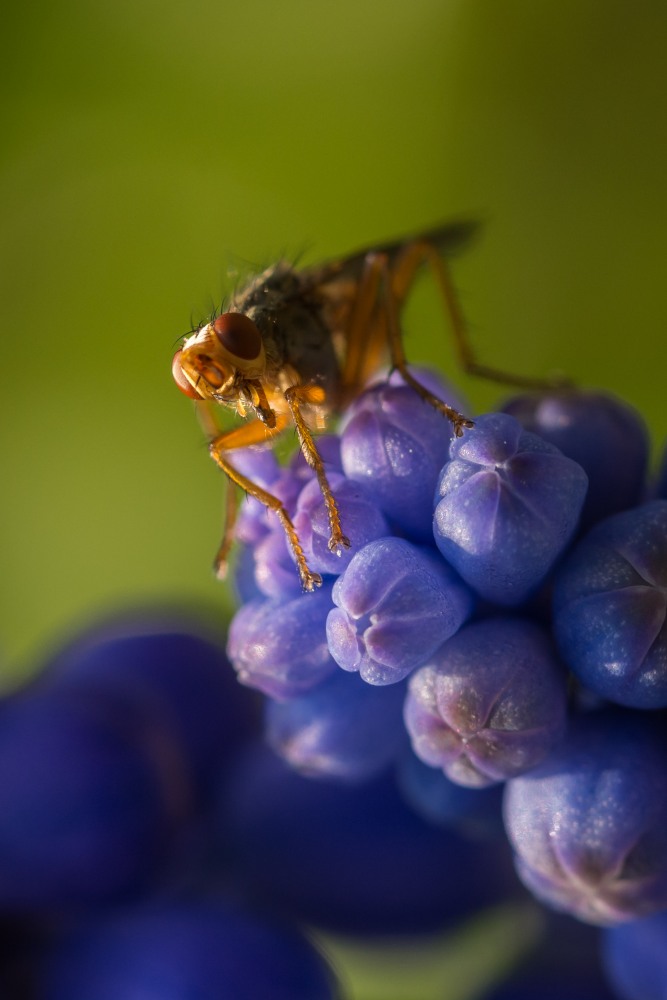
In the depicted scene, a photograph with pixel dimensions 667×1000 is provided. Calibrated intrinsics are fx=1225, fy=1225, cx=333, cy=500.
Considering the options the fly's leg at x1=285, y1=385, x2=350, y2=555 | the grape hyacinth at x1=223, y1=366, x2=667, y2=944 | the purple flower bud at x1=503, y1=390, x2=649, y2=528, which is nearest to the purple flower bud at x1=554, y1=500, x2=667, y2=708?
the grape hyacinth at x1=223, y1=366, x2=667, y2=944

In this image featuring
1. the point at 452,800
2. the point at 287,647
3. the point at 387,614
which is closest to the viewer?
the point at 387,614

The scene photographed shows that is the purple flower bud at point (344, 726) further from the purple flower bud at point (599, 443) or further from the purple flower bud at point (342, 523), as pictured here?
the purple flower bud at point (599, 443)

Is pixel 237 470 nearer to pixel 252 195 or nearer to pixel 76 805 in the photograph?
pixel 76 805

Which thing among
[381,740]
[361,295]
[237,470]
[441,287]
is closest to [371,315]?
[361,295]

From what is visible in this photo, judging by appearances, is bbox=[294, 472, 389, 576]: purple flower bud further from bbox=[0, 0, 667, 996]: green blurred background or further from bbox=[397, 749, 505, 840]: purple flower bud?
bbox=[0, 0, 667, 996]: green blurred background

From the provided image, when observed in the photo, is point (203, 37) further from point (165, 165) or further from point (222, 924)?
point (222, 924)

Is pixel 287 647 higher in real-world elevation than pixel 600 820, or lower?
higher

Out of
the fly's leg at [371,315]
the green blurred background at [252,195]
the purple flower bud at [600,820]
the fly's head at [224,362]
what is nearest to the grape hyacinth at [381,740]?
the purple flower bud at [600,820]

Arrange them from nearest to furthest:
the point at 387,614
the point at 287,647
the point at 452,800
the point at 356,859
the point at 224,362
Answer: the point at 387,614 → the point at 287,647 → the point at 452,800 → the point at 356,859 → the point at 224,362
